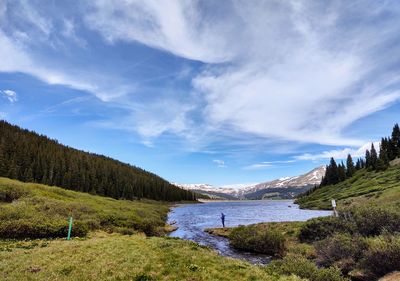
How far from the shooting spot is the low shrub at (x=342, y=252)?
2266 centimetres

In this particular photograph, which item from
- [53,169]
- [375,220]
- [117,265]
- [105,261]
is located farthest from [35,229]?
[53,169]

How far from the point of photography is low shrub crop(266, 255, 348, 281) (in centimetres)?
1745

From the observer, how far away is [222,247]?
130 ft

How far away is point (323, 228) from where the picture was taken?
112 feet

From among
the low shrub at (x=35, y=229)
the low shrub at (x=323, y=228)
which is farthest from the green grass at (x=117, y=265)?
the low shrub at (x=323, y=228)

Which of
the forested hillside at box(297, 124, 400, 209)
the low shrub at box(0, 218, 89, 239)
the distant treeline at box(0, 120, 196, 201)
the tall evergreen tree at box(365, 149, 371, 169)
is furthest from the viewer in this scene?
the tall evergreen tree at box(365, 149, 371, 169)

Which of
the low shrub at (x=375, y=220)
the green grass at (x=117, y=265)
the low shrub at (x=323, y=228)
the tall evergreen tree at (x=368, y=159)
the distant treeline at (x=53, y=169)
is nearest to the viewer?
the green grass at (x=117, y=265)

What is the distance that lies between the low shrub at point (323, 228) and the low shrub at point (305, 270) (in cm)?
1279

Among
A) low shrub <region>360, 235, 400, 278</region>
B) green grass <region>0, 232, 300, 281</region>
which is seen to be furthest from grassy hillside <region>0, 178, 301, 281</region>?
low shrub <region>360, 235, 400, 278</region>

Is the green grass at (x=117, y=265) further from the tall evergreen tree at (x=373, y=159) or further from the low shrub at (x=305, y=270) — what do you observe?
the tall evergreen tree at (x=373, y=159)

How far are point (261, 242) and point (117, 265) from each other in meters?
22.0

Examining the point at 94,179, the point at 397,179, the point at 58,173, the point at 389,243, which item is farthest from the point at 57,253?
the point at 94,179

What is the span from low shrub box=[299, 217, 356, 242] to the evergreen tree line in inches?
4541

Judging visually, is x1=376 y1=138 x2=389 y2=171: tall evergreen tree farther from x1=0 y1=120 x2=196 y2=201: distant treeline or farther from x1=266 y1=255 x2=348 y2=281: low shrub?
x1=266 y1=255 x2=348 y2=281: low shrub
